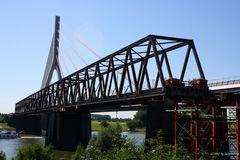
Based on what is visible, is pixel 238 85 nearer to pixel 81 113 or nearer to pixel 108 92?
pixel 108 92

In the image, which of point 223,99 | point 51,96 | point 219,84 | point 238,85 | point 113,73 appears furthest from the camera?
point 51,96

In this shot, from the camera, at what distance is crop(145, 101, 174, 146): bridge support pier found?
40344 mm

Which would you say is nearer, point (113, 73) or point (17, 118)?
point (113, 73)

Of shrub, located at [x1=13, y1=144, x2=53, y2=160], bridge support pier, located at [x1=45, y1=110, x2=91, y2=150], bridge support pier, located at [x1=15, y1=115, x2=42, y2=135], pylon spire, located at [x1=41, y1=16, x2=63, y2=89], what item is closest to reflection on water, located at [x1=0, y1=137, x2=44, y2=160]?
bridge support pier, located at [x1=45, y1=110, x2=91, y2=150]

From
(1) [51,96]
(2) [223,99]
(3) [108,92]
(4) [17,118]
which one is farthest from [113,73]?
A: (4) [17,118]

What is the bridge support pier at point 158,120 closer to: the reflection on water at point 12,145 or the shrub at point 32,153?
the shrub at point 32,153

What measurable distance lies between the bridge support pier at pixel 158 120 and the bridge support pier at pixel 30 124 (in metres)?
125

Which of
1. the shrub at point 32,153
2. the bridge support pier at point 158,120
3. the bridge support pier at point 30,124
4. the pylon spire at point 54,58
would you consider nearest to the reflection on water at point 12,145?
the pylon spire at point 54,58

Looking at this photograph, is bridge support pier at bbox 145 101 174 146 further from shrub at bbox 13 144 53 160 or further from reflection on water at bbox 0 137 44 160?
reflection on water at bbox 0 137 44 160

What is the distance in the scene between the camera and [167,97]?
132ft

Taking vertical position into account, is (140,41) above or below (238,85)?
above

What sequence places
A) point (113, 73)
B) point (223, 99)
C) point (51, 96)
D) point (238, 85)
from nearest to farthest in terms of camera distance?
1. point (223, 99)
2. point (238, 85)
3. point (113, 73)
4. point (51, 96)

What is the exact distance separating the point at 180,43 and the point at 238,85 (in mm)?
9255

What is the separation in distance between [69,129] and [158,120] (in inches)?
1917
